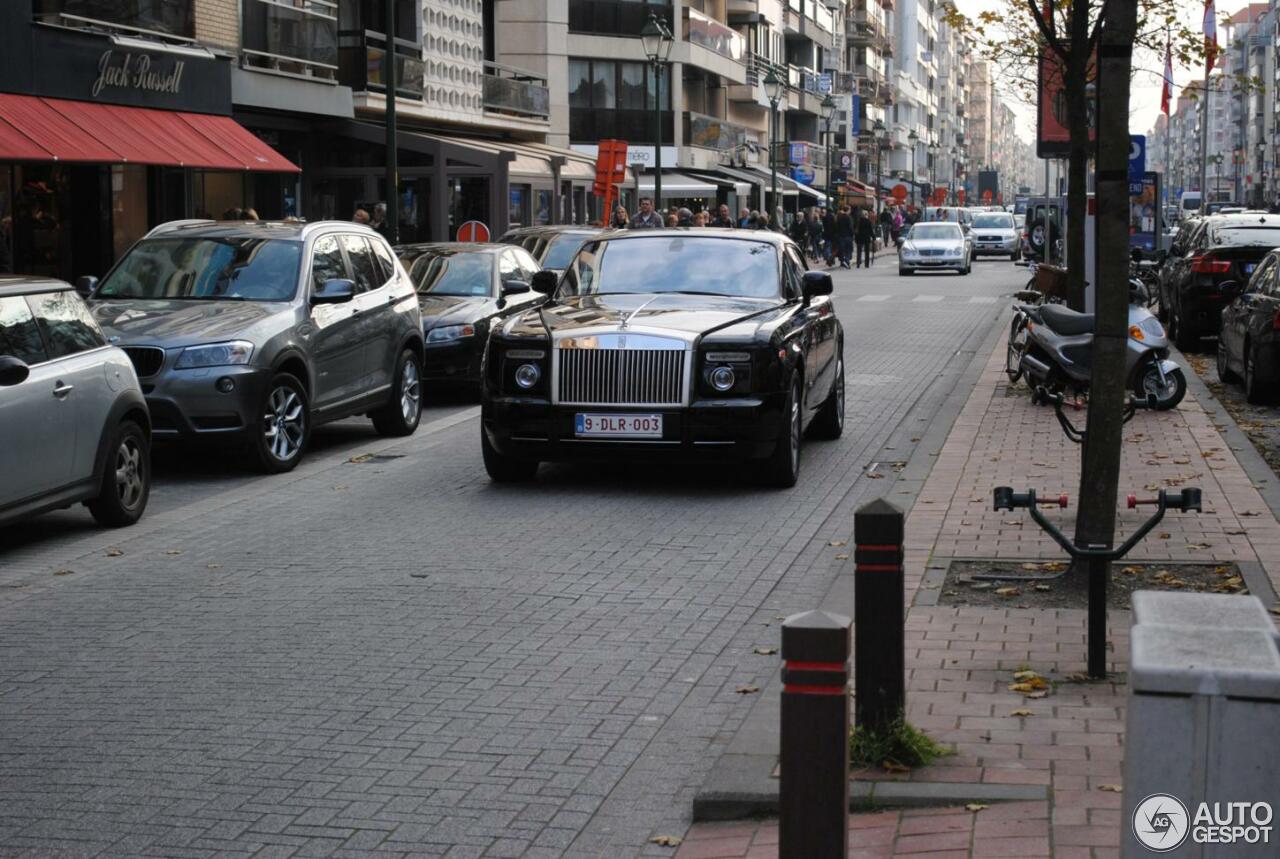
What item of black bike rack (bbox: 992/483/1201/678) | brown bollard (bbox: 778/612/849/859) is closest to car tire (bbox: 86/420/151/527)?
black bike rack (bbox: 992/483/1201/678)

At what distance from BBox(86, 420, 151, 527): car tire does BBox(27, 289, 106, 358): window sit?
0.53m

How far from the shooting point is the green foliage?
18.5 feet

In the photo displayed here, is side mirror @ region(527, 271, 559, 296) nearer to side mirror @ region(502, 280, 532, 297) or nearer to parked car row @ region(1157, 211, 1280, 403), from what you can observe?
side mirror @ region(502, 280, 532, 297)

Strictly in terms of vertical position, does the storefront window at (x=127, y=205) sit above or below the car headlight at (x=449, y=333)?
above

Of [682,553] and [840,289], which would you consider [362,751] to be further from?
[840,289]

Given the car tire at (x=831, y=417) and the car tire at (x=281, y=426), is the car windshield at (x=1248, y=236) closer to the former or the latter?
the car tire at (x=831, y=417)

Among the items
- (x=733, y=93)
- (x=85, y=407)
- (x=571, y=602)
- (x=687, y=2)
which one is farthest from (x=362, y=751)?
(x=733, y=93)

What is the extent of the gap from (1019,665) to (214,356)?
24.8 ft

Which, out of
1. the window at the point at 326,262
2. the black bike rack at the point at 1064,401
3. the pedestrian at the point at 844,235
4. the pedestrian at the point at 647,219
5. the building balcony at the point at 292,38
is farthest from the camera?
the pedestrian at the point at 844,235

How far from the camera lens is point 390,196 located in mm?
27422

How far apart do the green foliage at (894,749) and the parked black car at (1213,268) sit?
18.3 meters

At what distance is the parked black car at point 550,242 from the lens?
23469mm

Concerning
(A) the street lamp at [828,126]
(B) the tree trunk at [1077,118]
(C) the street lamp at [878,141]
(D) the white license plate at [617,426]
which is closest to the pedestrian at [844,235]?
Answer: (A) the street lamp at [828,126]

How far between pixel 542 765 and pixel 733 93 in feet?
250
